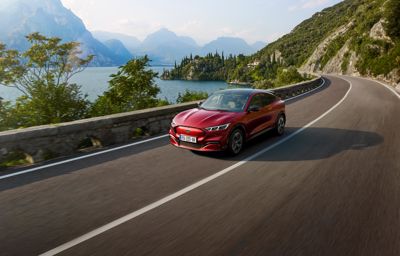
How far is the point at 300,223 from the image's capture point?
14.2ft

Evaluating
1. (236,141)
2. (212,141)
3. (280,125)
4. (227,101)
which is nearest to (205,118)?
(212,141)

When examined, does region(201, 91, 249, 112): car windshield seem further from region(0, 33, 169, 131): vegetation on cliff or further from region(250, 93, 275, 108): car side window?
region(0, 33, 169, 131): vegetation on cliff

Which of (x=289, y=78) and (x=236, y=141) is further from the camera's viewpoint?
(x=289, y=78)

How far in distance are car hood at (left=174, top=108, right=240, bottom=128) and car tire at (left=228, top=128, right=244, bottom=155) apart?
34cm

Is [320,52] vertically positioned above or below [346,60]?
above

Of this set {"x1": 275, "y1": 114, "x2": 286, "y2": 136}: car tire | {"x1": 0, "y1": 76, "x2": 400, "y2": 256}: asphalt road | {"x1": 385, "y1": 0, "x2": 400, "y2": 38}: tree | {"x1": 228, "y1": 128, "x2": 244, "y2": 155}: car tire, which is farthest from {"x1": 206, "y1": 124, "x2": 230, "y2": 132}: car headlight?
{"x1": 385, "y1": 0, "x2": 400, "y2": 38}: tree

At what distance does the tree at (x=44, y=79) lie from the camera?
1442 centimetres

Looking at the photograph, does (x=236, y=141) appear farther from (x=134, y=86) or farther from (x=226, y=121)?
(x=134, y=86)

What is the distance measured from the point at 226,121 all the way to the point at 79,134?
145 inches

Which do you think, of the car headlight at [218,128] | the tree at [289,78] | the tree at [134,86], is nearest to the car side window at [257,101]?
the car headlight at [218,128]

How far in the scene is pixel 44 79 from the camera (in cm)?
1689

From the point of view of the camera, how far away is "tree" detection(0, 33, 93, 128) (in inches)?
568

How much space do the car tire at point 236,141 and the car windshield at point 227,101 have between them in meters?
0.67

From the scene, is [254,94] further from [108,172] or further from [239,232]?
[239,232]
